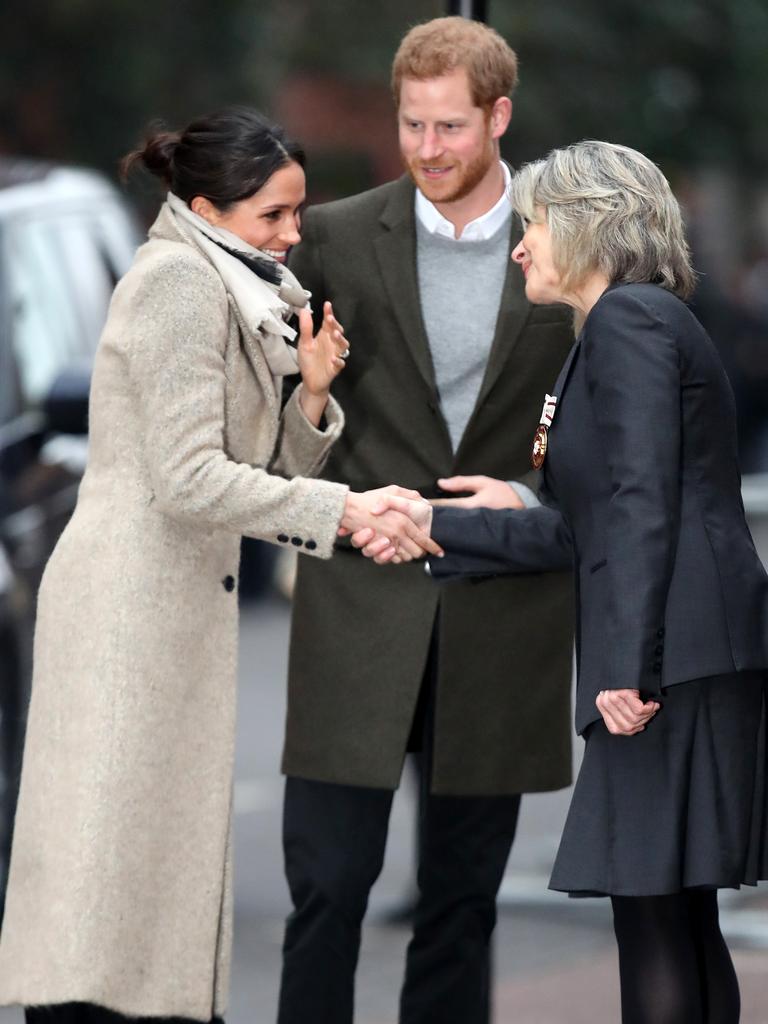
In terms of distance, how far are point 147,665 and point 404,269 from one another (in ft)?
3.55

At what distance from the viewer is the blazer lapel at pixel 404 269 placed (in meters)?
4.82

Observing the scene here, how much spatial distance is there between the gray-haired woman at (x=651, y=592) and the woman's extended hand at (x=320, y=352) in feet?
1.81

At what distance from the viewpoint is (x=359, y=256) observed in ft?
16.1

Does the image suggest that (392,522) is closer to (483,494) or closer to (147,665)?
(483,494)

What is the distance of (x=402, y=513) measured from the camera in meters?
4.57

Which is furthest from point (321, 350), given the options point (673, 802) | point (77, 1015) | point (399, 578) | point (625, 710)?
point (77, 1015)

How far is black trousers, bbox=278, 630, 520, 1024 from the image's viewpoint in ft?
15.5

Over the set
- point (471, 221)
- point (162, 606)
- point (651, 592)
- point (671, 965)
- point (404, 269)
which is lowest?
point (671, 965)

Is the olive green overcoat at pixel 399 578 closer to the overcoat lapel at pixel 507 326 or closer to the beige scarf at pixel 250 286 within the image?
the overcoat lapel at pixel 507 326

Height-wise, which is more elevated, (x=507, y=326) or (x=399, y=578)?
(x=507, y=326)

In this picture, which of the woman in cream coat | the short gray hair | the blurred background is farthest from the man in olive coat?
the short gray hair

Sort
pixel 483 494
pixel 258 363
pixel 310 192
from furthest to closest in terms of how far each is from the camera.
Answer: pixel 310 192
pixel 483 494
pixel 258 363

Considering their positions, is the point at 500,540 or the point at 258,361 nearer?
the point at 258,361

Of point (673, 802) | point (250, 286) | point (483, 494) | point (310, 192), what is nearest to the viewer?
point (673, 802)
